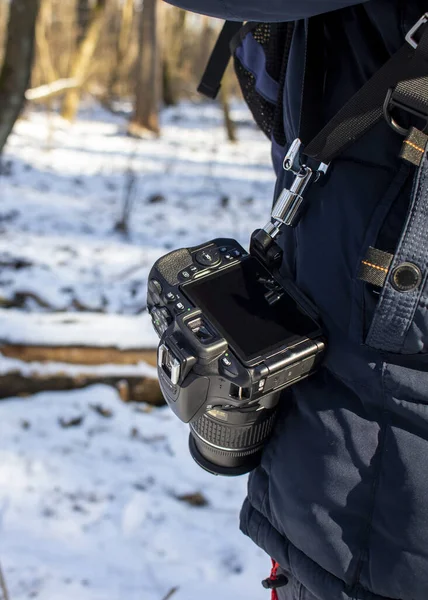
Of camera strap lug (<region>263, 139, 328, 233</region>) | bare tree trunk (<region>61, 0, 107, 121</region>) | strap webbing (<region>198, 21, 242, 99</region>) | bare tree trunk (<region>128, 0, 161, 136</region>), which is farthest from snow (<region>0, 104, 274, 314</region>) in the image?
camera strap lug (<region>263, 139, 328, 233</region>)

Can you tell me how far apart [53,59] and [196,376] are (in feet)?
55.1

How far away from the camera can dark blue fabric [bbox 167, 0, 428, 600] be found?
33.4 inches

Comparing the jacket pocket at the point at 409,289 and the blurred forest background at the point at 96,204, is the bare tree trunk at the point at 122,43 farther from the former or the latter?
the jacket pocket at the point at 409,289

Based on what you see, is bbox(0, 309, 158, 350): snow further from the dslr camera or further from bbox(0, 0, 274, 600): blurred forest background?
the dslr camera

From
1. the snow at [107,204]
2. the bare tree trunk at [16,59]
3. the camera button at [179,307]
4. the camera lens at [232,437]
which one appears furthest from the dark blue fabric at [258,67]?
the snow at [107,204]

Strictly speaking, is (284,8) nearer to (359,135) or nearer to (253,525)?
(359,135)

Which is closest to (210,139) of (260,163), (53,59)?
(260,163)

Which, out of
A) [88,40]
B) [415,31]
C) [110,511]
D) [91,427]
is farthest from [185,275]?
[88,40]

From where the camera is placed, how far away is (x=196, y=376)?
3.11 feet

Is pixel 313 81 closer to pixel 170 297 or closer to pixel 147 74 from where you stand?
pixel 170 297

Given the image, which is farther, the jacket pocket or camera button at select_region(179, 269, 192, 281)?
camera button at select_region(179, 269, 192, 281)

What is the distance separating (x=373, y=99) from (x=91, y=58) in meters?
14.7

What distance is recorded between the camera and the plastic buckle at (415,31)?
0.80 m

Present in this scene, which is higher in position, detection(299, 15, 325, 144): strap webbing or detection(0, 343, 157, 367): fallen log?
detection(299, 15, 325, 144): strap webbing
